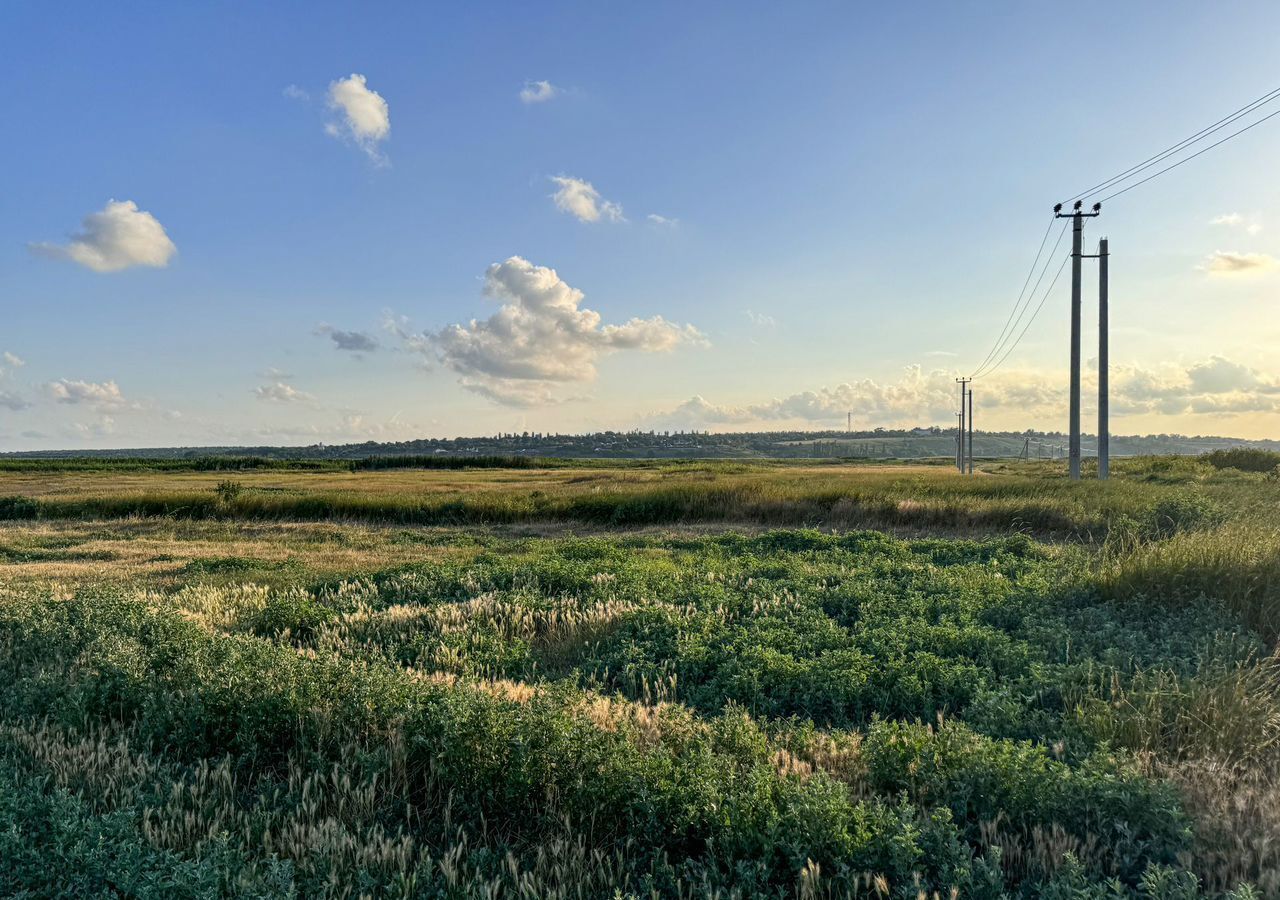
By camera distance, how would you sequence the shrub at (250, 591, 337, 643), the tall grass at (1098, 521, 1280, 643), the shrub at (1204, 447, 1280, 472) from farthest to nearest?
the shrub at (1204, 447, 1280, 472) → the shrub at (250, 591, 337, 643) → the tall grass at (1098, 521, 1280, 643)

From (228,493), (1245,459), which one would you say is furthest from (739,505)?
(1245,459)

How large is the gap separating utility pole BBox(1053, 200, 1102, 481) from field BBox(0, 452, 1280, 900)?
16.0 metres

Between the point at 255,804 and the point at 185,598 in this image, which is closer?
the point at 255,804

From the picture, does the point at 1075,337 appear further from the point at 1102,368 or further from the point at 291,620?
the point at 291,620

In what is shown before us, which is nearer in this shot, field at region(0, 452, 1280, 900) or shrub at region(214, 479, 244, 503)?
field at region(0, 452, 1280, 900)

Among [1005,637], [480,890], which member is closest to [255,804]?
[480,890]

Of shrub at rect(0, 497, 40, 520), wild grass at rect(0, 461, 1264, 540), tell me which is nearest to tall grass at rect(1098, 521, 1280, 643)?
wild grass at rect(0, 461, 1264, 540)

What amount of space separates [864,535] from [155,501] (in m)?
26.4

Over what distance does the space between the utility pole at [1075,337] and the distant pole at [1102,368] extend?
0.84m

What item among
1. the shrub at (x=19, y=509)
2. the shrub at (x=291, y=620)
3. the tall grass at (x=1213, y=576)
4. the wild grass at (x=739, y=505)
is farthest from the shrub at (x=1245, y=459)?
the shrub at (x=19, y=509)

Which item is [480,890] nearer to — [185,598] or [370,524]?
[185,598]

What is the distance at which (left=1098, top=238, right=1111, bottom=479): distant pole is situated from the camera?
2667 centimetres

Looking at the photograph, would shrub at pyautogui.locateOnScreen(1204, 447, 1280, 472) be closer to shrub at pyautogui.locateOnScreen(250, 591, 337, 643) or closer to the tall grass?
the tall grass

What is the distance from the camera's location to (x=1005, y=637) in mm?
7496
